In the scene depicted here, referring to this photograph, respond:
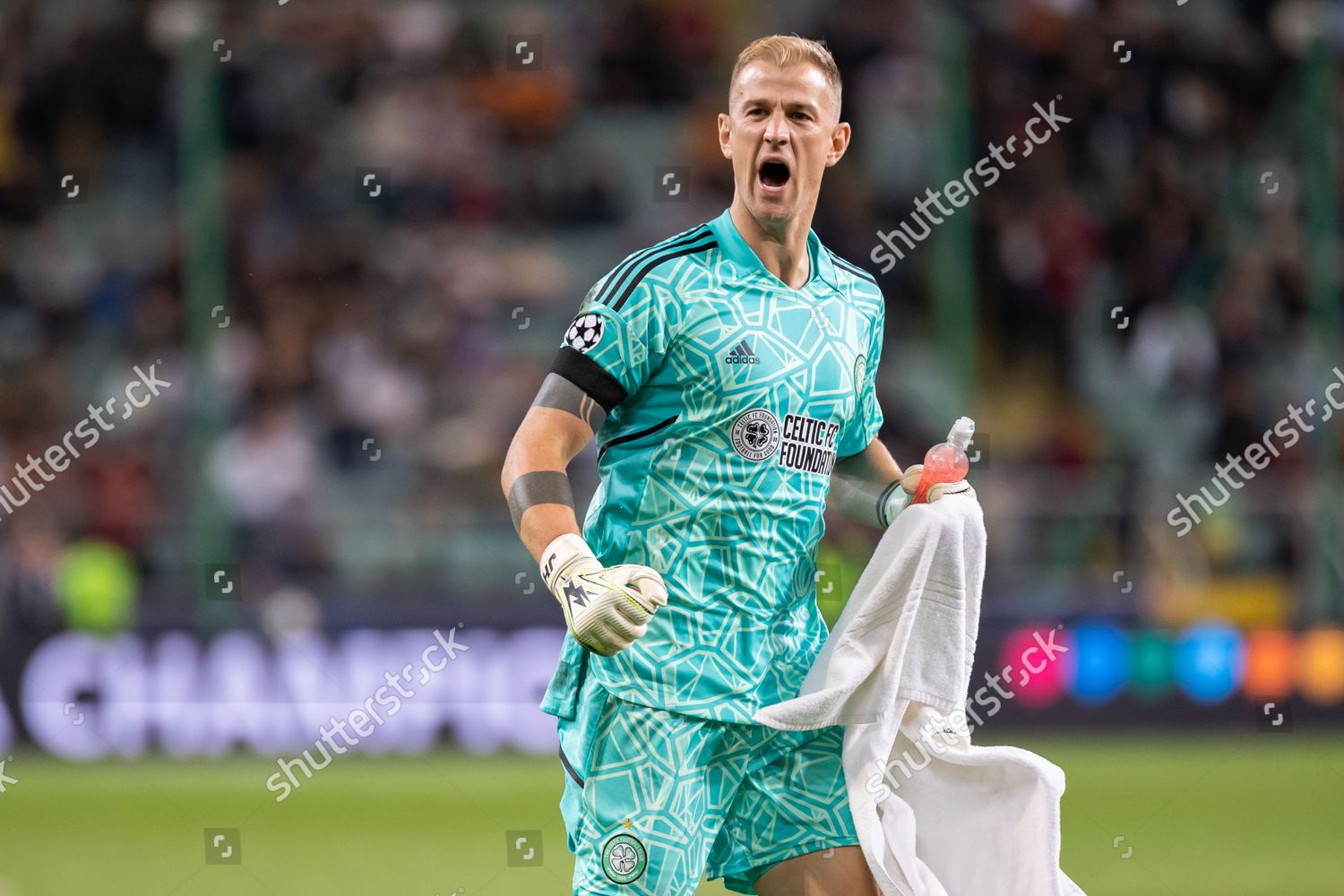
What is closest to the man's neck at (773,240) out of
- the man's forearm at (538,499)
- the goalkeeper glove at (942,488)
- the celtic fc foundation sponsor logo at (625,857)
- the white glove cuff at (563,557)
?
the goalkeeper glove at (942,488)

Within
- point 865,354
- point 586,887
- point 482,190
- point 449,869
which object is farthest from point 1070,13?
point 586,887

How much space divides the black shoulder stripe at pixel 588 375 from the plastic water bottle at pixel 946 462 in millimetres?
843

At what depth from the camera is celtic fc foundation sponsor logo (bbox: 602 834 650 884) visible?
4105 mm

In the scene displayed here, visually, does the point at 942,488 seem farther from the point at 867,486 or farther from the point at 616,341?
the point at 616,341

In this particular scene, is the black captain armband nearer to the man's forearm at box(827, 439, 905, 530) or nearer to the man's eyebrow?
the man's eyebrow

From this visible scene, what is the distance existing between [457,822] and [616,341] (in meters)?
6.31

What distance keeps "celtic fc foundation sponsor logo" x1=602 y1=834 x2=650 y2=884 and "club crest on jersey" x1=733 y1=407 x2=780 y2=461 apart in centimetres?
88

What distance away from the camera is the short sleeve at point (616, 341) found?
416cm

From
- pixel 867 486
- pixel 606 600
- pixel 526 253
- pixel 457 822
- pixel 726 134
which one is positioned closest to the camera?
pixel 606 600

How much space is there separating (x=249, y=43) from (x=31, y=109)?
6.19 ft

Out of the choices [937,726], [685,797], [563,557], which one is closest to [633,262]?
[563,557]

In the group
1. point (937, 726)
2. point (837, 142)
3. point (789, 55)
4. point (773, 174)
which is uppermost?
point (789, 55)

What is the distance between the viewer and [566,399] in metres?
4.15

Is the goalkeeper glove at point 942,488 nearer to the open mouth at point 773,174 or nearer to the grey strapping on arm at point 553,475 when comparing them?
the open mouth at point 773,174
